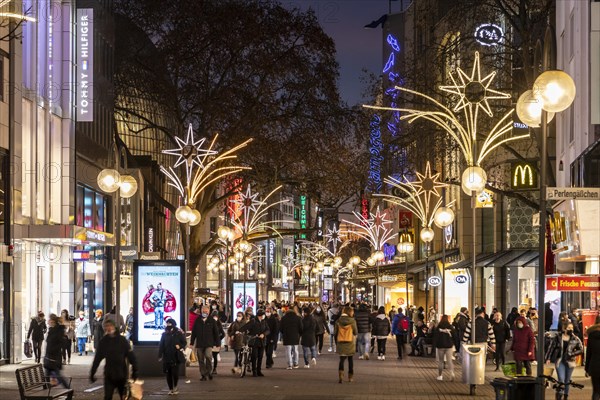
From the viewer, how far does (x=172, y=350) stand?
90.0ft

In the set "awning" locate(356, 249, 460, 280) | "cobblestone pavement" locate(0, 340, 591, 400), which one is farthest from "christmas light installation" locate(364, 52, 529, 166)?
"awning" locate(356, 249, 460, 280)

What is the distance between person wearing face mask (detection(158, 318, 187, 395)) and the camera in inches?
1064

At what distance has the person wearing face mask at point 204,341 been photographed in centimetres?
3145

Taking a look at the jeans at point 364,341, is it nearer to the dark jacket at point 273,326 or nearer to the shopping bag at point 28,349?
the dark jacket at point 273,326

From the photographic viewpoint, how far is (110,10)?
2181 inches

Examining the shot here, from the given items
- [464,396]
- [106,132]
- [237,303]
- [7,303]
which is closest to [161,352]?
[464,396]

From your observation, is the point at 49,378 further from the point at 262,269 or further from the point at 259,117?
the point at 262,269

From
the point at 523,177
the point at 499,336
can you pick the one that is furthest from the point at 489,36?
the point at 499,336

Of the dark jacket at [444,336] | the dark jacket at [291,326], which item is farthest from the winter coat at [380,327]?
the dark jacket at [444,336]

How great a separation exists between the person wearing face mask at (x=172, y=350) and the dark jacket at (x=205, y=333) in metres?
3.75

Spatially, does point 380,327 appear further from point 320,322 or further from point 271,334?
point 271,334

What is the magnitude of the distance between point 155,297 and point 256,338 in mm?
3207

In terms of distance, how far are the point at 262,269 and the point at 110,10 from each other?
123m

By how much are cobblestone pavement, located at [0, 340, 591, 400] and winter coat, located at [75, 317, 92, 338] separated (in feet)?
19.9
